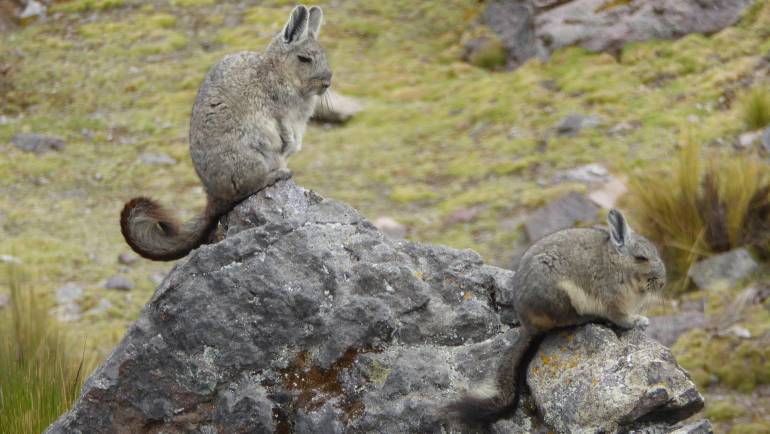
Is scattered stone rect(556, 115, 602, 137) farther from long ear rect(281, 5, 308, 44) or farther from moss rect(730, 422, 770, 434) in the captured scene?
long ear rect(281, 5, 308, 44)

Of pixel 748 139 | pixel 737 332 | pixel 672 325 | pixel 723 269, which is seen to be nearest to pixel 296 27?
pixel 672 325

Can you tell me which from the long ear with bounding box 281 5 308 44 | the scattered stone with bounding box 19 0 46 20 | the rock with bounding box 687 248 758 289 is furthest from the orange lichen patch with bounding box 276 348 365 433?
the scattered stone with bounding box 19 0 46 20

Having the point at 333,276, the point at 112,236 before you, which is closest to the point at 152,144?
the point at 112,236

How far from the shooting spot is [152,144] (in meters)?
16.8

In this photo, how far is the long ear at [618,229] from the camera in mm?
6023

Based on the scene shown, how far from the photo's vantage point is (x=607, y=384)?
532 cm

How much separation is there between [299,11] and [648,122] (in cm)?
816

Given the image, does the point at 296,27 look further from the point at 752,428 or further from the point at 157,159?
the point at 157,159

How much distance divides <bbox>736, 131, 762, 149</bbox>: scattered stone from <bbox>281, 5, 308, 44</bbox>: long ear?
763 cm

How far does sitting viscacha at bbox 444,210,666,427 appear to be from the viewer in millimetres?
5484

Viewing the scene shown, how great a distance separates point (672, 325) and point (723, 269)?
1302 mm

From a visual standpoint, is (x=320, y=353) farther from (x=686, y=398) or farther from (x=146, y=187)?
(x=146, y=187)

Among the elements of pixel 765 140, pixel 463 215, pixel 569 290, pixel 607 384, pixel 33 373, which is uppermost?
pixel 569 290

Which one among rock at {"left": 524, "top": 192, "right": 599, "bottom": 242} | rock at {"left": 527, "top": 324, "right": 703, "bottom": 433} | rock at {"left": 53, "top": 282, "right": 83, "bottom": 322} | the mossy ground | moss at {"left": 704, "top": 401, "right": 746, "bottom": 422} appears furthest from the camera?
the mossy ground
